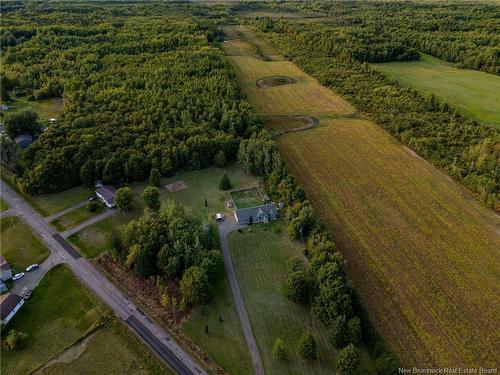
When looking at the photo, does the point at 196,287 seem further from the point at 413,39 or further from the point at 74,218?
the point at 413,39

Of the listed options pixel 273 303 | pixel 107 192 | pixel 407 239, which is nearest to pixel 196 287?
pixel 273 303

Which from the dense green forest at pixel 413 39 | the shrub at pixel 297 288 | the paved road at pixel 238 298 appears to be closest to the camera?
the paved road at pixel 238 298

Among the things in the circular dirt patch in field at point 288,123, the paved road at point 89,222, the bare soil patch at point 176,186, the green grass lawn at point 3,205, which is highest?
the circular dirt patch in field at point 288,123

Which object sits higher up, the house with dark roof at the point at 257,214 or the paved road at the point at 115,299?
the house with dark roof at the point at 257,214

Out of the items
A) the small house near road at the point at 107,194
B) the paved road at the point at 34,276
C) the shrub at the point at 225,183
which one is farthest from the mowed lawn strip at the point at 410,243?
the paved road at the point at 34,276

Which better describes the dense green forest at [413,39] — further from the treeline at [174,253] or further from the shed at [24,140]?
the treeline at [174,253]

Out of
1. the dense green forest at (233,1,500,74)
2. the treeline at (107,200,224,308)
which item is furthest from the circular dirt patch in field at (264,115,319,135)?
the dense green forest at (233,1,500,74)

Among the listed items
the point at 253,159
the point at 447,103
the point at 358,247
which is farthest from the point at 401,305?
the point at 447,103

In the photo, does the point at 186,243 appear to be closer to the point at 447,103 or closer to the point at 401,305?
the point at 401,305
